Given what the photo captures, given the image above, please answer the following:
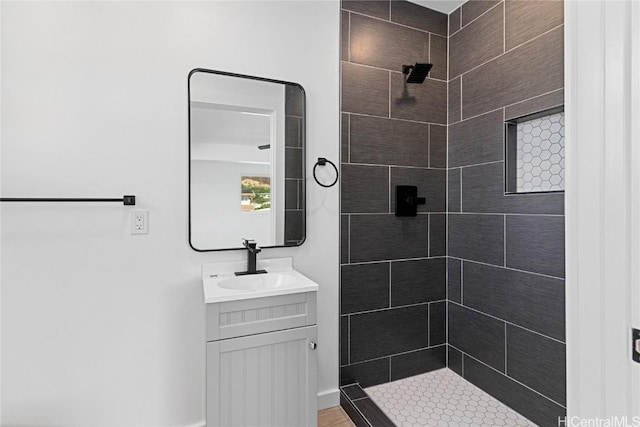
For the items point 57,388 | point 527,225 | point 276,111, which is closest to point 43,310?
point 57,388

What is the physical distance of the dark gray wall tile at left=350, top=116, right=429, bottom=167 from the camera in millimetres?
2062

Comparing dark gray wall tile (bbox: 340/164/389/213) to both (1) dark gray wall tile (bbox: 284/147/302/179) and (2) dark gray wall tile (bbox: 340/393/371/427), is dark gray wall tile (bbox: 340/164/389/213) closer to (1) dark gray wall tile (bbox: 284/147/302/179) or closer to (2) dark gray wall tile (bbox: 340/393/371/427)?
(1) dark gray wall tile (bbox: 284/147/302/179)

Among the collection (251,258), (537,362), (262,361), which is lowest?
(537,362)

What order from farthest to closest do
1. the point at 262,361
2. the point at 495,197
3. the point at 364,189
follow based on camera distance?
1. the point at 364,189
2. the point at 495,197
3. the point at 262,361

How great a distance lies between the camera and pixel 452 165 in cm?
229

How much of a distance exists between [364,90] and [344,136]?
1.06 ft

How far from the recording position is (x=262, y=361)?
1460mm

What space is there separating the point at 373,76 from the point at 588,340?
180 cm

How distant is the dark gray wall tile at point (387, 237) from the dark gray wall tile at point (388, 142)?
1.18ft

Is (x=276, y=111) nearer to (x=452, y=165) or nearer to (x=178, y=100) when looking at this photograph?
(x=178, y=100)

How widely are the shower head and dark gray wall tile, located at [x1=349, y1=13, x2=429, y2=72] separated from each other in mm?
49

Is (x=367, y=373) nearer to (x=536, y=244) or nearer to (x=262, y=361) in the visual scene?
A: (x=262, y=361)

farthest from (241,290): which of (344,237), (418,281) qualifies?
(418,281)

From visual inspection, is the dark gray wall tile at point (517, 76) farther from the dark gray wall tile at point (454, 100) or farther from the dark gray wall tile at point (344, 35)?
the dark gray wall tile at point (344, 35)
